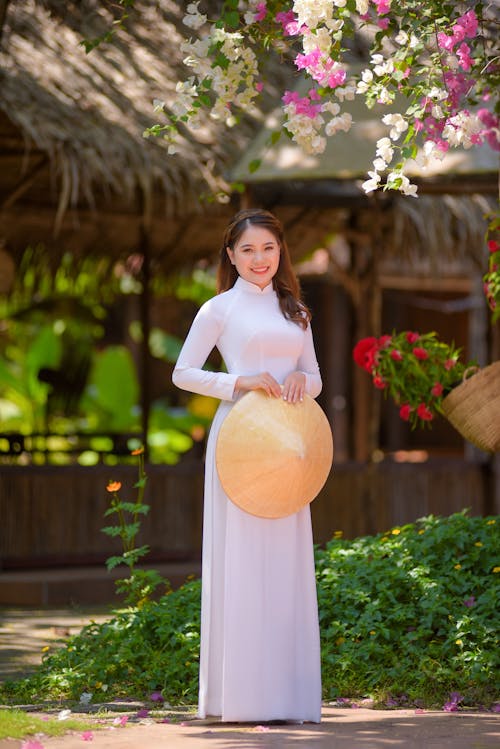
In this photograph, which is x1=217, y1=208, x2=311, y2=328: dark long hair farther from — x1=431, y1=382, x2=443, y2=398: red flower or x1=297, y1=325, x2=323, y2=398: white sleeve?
x1=431, y1=382, x2=443, y2=398: red flower

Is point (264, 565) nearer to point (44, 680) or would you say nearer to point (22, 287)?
point (44, 680)

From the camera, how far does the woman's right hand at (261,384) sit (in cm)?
458

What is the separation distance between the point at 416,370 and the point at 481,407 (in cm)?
36

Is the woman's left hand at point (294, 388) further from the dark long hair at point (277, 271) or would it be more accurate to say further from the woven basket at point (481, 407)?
the woven basket at point (481, 407)

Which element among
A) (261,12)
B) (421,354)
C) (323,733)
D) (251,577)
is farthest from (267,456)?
(261,12)

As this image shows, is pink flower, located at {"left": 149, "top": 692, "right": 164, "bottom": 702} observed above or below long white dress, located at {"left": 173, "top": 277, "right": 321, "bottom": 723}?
below

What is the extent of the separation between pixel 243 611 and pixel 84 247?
22.2ft

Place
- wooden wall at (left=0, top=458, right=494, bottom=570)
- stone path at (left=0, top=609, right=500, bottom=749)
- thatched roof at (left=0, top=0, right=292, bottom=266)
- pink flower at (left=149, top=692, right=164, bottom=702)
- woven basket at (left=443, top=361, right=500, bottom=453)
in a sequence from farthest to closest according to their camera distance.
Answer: wooden wall at (left=0, top=458, right=494, bottom=570) < thatched roof at (left=0, top=0, right=292, bottom=266) < woven basket at (left=443, top=361, right=500, bottom=453) < pink flower at (left=149, top=692, right=164, bottom=702) < stone path at (left=0, top=609, right=500, bottom=749)

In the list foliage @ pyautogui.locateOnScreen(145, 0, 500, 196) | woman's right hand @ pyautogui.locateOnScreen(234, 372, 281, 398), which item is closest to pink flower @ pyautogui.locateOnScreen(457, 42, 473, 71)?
foliage @ pyautogui.locateOnScreen(145, 0, 500, 196)

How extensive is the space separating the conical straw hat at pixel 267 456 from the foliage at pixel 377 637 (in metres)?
0.96

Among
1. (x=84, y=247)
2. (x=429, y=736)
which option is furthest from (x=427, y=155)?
(x=84, y=247)

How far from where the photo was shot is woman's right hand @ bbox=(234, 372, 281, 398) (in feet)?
15.0

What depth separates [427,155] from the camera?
4625 millimetres

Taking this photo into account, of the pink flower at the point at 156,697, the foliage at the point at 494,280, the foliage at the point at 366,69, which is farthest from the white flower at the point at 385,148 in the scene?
the pink flower at the point at 156,697
